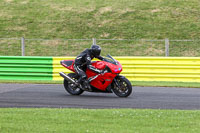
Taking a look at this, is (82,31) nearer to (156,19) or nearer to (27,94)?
(156,19)

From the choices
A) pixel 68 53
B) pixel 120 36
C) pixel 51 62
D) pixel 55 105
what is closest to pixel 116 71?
pixel 55 105

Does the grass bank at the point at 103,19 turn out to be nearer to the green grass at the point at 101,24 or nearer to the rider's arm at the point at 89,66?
the green grass at the point at 101,24

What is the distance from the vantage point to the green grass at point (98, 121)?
668cm

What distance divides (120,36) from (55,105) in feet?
58.5

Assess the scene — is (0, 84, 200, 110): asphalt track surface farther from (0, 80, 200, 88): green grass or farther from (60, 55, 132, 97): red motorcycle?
(0, 80, 200, 88): green grass

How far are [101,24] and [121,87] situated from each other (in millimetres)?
18683

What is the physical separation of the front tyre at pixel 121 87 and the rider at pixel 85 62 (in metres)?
0.52

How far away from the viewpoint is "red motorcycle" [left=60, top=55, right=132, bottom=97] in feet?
36.8

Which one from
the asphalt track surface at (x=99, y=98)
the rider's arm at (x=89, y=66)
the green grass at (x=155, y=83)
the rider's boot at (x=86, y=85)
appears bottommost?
the green grass at (x=155, y=83)

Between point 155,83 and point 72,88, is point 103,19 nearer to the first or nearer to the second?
point 155,83

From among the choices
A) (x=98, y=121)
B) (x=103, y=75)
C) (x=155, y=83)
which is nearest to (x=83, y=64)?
(x=103, y=75)

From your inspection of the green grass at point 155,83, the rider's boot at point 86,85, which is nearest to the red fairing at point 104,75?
the rider's boot at point 86,85

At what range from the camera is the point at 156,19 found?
2947 centimetres

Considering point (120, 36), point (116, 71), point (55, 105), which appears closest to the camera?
point (55, 105)
